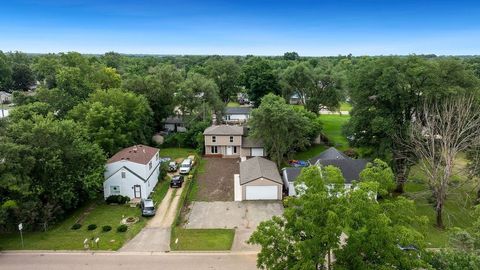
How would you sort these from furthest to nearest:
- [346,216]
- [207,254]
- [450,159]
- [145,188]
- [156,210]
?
[145,188]
[156,210]
[450,159]
[207,254]
[346,216]

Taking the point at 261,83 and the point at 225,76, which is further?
the point at 225,76

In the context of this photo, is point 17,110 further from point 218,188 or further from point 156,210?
point 218,188

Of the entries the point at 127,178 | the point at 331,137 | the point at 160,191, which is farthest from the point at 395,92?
the point at 127,178

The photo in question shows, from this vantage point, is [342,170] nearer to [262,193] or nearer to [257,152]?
[262,193]

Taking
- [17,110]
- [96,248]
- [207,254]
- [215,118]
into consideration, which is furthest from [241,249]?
[215,118]

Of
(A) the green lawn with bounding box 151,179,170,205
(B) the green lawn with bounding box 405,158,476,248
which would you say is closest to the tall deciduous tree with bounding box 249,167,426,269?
(B) the green lawn with bounding box 405,158,476,248
